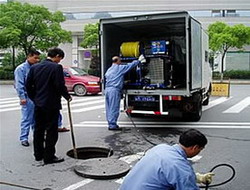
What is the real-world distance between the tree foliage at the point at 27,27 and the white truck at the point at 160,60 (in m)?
22.5

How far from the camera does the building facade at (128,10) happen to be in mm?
50656

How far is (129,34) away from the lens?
11.5m

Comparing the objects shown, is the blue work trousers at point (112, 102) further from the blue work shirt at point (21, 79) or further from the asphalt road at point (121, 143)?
the blue work shirt at point (21, 79)

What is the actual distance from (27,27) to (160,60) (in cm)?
2502


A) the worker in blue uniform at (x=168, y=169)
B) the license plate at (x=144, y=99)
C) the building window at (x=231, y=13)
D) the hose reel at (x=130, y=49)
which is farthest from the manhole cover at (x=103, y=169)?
the building window at (x=231, y=13)

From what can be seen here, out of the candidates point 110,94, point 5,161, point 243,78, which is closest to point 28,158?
point 5,161

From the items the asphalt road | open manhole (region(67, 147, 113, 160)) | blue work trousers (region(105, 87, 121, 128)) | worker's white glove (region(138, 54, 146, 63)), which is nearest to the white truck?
worker's white glove (region(138, 54, 146, 63))

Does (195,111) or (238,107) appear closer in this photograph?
(195,111)

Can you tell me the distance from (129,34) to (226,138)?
4534 millimetres

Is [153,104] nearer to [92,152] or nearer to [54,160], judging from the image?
[92,152]

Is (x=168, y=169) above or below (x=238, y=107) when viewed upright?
above

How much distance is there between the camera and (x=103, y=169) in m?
5.83

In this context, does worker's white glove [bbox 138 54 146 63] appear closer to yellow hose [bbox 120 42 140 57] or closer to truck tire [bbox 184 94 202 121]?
yellow hose [bbox 120 42 140 57]

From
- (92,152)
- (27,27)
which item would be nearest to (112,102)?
(92,152)
